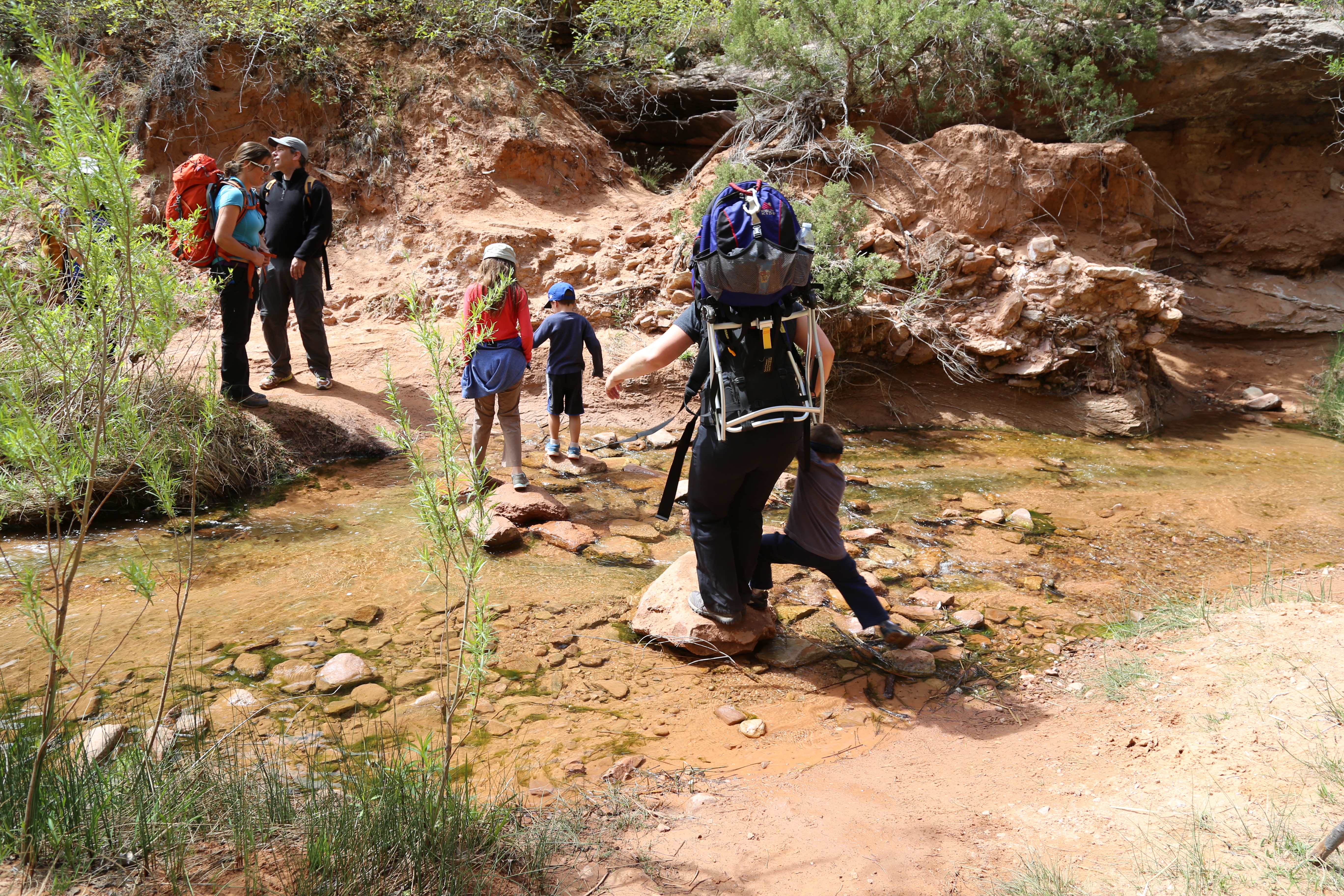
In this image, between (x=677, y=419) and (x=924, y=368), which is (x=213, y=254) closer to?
(x=677, y=419)

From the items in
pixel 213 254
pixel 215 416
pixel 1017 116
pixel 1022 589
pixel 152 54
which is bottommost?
pixel 1022 589

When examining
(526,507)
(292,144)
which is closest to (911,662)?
Answer: (526,507)

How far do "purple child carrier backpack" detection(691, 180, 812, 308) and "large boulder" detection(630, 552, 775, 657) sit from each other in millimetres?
1443

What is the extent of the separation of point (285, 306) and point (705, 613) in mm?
4976

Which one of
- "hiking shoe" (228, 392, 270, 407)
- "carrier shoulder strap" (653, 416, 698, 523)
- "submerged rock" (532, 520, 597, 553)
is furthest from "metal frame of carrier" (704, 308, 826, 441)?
"hiking shoe" (228, 392, 270, 407)

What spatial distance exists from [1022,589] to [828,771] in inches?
90.6

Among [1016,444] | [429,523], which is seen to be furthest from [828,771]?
[1016,444]

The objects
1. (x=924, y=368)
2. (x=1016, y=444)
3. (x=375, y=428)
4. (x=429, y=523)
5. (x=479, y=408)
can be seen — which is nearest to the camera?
(x=429, y=523)

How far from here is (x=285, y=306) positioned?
260 inches

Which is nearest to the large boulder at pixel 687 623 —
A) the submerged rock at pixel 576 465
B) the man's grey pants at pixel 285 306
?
the submerged rock at pixel 576 465

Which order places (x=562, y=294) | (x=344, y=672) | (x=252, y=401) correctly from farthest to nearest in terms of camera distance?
1. (x=562, y=294)
2. (x=252, y=401)
3. (x=344, y=672)

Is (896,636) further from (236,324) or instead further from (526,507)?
(236,324)

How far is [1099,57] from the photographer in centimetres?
923

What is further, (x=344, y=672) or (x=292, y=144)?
(x=292, y=144)
